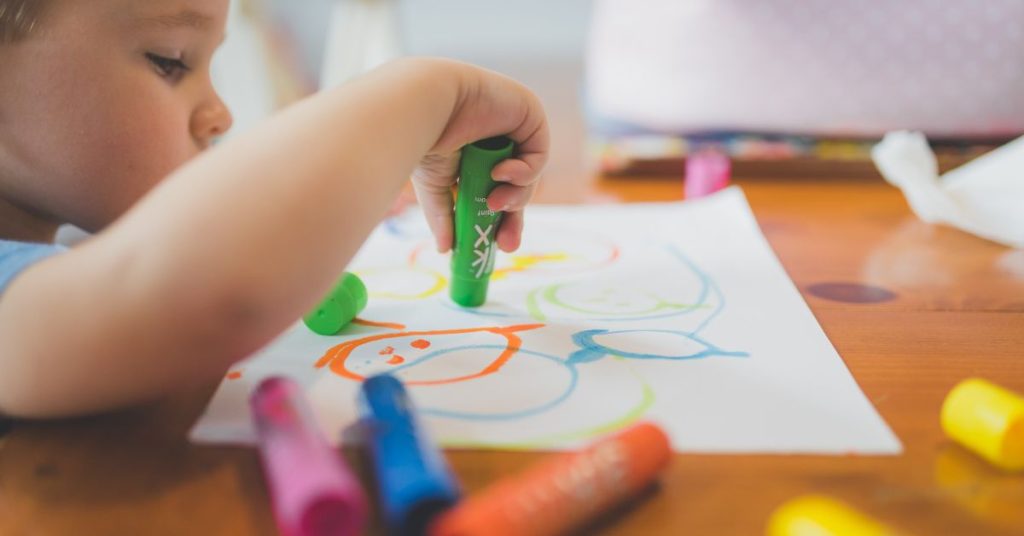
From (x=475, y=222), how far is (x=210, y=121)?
20 cm

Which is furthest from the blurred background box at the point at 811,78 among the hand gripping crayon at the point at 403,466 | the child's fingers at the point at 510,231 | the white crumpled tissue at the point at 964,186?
the hand gripping crayon at the point at 403,466

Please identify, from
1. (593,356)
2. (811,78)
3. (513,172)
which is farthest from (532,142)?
(811,78)

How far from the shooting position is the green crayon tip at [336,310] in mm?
465

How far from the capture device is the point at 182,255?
0.99 ft

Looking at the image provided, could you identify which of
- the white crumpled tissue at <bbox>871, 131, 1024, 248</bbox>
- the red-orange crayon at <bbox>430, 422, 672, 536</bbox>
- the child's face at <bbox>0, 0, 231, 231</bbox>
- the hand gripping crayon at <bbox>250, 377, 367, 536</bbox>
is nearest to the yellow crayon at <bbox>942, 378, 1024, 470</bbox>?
the red-orange crayon at <bbox>430, 422, 672, 536</bbox>

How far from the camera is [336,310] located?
0.47m

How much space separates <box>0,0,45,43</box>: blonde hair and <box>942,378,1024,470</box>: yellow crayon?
0.51 metres

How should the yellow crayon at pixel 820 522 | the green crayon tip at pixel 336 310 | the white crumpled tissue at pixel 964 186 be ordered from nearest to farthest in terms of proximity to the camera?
the yellow crayon at pixel 820 522 < the green crayon tip at pixel 336 310 < the white crumpled tissue at pixel 964 186

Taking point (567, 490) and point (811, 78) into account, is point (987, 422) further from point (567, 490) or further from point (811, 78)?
point (811, 78)

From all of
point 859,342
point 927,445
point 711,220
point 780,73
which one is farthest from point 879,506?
point 780,73

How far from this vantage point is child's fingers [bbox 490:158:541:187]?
0.49m

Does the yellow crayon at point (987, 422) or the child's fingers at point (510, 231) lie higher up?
the yellow crayon at point (987, 422)

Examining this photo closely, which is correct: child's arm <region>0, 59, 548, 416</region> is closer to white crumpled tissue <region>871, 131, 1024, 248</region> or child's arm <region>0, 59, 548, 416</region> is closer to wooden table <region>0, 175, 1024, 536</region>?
wooden table <region>0, 175, 1024, 536</region>

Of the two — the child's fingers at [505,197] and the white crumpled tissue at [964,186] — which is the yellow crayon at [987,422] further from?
the white crumpled tissue at [964,186]
